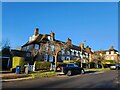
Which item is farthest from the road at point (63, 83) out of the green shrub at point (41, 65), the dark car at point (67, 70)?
the green shrub at point (41, 65)

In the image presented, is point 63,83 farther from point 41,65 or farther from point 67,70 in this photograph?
point 41,65

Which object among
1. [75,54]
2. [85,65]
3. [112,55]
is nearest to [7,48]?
[85,65]

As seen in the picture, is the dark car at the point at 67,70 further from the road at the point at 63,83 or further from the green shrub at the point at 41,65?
the road at the point at 63,83

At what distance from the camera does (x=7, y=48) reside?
46.7 meters

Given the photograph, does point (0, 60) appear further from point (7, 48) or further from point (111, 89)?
point (111, 89)

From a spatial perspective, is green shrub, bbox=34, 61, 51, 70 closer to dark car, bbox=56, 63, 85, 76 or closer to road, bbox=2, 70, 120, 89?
dark car, bbox=56, 63, 85, 76

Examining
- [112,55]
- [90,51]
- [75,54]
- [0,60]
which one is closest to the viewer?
[0,60]

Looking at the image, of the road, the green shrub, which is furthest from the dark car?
the road

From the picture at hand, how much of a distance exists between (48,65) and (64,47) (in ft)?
18.7

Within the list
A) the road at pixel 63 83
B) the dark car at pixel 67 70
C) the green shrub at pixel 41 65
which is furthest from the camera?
the green shrub at pixel 41 65

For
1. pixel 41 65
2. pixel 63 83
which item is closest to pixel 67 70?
pixel 41 65

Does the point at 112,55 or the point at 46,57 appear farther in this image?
the point at 112,55

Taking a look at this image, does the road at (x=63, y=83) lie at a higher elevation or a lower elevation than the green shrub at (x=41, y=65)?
lower

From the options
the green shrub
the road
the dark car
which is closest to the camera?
the road
